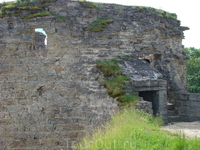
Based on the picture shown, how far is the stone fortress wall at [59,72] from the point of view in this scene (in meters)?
7.48

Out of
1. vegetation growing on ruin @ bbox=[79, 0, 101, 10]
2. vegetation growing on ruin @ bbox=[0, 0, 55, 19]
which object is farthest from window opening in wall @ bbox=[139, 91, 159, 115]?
vegetation growing on ruin @ bbox=[0, 0, 55, 19]

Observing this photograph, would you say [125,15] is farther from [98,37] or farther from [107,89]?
[107,89]

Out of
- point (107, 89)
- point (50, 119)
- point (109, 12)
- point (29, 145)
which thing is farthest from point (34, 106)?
point (109, 12)

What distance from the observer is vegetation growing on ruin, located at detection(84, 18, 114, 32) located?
26.6 ft

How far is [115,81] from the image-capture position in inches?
278

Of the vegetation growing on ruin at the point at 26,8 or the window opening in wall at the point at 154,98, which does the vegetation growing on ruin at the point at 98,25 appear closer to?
the vegetation growing on ruin at the point at 26,8

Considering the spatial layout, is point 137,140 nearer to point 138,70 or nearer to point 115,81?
point 115,81

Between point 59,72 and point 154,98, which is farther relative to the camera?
point 59,72

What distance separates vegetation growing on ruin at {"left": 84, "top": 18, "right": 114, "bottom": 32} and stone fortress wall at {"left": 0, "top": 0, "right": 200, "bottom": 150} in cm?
14

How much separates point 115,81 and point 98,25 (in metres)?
2.41

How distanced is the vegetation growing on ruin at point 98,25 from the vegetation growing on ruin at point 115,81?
1.26 meters

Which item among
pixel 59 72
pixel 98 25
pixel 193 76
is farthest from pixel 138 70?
pixel 193 76

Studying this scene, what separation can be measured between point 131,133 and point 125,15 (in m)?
5.56

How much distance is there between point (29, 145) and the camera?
296 inches
